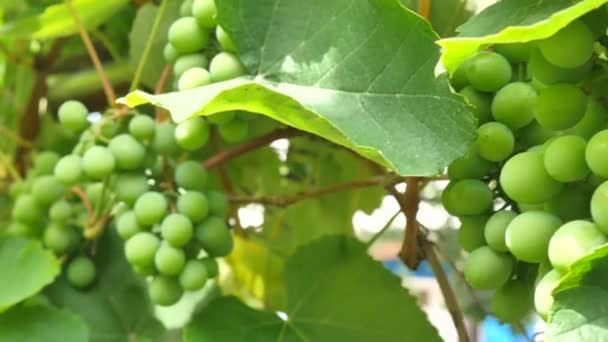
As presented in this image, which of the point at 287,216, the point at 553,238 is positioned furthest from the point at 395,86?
the point at 287,216

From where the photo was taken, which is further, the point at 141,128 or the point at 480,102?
the point at 141,128

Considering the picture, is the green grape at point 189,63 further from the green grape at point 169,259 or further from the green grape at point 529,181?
the green grape at point 529,181

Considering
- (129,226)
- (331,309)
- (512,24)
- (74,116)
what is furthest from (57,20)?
(512,24)

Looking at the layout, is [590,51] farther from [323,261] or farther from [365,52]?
[323,261]

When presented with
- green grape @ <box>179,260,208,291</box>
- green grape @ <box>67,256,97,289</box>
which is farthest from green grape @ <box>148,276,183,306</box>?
green grape @ <box>67,256,97,289</box>

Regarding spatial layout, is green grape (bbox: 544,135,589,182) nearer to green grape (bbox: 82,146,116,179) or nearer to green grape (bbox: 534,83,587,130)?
green grape (bbox: 534,83,587,130)

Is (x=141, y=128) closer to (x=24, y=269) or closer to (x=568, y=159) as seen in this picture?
(x=24, y=269)
